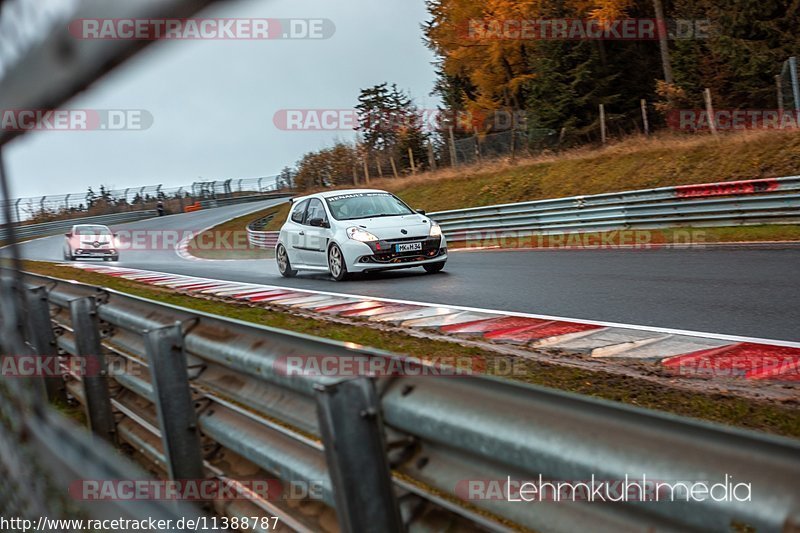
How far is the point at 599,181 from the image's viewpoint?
24484mm

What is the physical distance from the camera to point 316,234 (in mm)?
14273

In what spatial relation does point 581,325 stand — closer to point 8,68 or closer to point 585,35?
point 8,68

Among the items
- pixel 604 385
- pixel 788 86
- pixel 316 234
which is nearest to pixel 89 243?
pixel 316 234

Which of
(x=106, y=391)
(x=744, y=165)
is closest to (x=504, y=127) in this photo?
(x=744, y=165)

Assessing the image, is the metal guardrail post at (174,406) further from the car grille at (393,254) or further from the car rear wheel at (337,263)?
the car rear wheel at (337,263)

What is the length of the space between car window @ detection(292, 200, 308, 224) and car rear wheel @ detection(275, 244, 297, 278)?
71 cm

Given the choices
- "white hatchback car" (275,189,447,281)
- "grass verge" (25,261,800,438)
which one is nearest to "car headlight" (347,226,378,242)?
"white hatchback car" (275,189,447,281)

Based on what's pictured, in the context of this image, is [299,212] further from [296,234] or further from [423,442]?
[423,442]

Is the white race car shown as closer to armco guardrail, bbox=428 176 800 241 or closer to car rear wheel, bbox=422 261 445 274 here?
armco guardrail, bbox=428 176 800 241

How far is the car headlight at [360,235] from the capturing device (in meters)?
13.0

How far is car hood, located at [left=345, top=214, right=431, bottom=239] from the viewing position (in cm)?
1306

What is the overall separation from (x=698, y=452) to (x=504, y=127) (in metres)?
38.8

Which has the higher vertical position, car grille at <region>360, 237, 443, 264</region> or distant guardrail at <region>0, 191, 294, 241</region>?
distant guardrail at <region>0, 191, 294, 241</region>

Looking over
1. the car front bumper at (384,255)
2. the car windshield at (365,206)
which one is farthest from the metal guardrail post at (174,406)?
the car windshield at (365,206)
